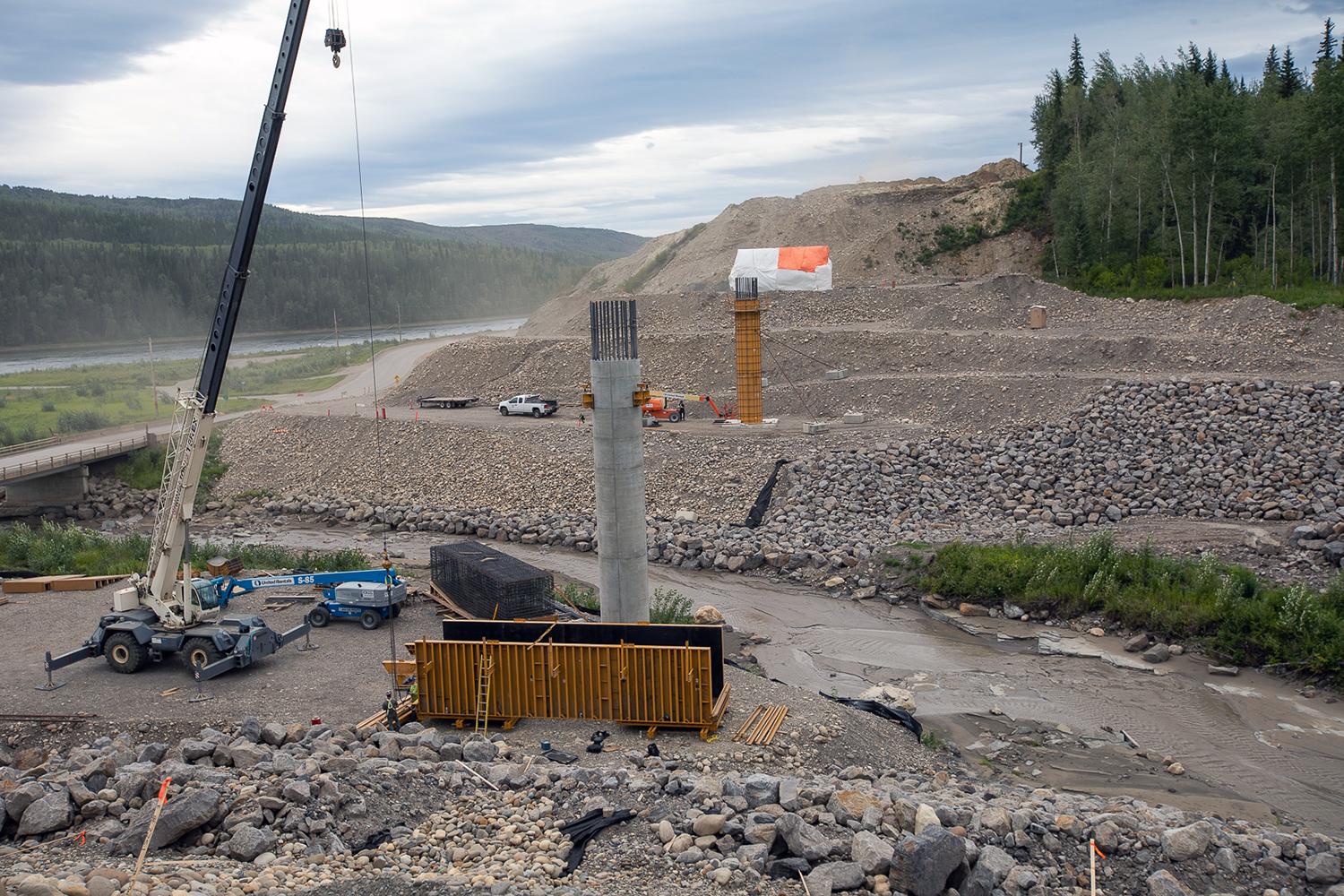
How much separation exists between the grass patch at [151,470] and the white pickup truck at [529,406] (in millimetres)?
11232

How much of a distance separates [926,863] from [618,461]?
9.55 metres

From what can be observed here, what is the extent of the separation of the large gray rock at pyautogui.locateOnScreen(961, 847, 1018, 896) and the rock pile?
17mm

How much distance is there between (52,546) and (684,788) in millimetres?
23354

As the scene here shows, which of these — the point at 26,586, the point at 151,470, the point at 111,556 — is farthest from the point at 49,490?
the point at 26,586

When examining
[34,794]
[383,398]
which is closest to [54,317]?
[383,398]

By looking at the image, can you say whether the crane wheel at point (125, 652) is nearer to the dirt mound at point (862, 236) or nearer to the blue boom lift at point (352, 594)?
the blue boom lift at point (352, 594)

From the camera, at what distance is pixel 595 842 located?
10.8 m

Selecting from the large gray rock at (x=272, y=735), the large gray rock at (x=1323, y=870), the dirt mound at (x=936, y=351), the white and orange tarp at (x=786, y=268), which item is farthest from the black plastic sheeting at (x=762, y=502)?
the large gray rock at (x=1323, y=870)

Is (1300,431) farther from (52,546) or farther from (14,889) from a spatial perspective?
(52,546)

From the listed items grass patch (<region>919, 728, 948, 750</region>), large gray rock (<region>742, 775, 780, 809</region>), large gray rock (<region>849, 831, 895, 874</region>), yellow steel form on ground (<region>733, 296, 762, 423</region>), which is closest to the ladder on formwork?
large gray rock (<region>742, 775, 780, 809</region>)

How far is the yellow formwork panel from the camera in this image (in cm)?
1472

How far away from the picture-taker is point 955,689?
19.4 meters

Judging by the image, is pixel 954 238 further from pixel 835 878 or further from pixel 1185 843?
pixel 835 878

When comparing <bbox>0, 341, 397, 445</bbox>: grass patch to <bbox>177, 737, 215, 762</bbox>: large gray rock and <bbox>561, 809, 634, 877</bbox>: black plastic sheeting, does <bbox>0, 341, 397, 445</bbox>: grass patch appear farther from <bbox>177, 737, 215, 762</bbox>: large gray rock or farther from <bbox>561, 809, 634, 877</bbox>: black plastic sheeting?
<bbox>561, 809, 634, 877</bbox>: black plastic sheeting
